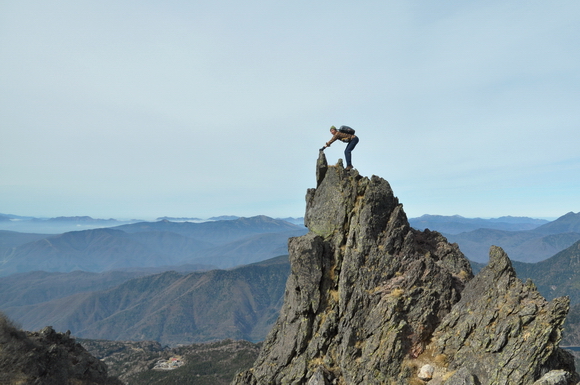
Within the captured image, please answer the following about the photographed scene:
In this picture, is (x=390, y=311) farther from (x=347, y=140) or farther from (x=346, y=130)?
(x=346, y=130)

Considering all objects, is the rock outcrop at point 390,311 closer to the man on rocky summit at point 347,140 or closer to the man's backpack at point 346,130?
the man on rocky summit at point 347,140

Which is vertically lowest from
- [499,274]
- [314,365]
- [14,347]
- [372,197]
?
[14,347]

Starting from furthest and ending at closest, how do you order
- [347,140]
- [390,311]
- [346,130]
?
[347,140] < [346,130] < [390,311]

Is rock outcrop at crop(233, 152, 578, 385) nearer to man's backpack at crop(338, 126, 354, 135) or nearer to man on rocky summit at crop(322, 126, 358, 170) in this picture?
man on rocky summit at crop(322, 126, 358, 170)

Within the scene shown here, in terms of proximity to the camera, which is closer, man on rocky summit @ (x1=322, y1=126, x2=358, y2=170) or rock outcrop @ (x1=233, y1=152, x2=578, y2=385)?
rock outcrop @ (x1=233, y1=152, x2=578, y2=385)

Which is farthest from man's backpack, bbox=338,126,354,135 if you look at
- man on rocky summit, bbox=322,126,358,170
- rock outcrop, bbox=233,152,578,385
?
rock outcrop, bbox=233,152,578,385

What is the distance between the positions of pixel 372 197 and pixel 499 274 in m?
11.9

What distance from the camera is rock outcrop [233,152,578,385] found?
68.5 ft

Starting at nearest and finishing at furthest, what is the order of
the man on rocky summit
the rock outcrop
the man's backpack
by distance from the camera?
the rock outcrop → the man's backpack → the man on rocky summit

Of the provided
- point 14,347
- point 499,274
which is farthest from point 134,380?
point 499,274

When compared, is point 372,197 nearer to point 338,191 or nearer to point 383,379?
point 338,191

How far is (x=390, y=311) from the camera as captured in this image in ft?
85.7

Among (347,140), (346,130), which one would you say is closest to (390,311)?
(347,140)

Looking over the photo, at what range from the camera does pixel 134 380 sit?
7628 inches
